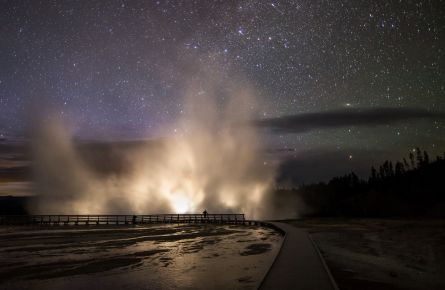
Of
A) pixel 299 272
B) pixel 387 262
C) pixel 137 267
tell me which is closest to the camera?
pixel 299 272

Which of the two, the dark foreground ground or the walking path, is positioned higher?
the walking path

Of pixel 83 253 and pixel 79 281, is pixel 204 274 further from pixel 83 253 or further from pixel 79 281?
pixel 83 253

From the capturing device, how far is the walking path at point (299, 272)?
1095cm

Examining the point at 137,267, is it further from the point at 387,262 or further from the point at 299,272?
the point at 387,262

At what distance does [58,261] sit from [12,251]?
22.1 ft

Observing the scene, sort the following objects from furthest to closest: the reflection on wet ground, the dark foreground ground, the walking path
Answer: the reflection on wet ground < the dark foreground ground < the walking path

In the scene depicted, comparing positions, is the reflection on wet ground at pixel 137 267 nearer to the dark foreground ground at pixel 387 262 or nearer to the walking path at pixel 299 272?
the walking path at pixel 299 272

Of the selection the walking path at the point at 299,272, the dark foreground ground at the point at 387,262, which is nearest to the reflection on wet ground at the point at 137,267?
the walking path at the point at 299,272

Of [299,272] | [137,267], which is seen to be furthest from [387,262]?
[137,267]

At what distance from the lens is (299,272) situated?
503 inches

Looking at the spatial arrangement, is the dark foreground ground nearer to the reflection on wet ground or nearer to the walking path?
the walking path

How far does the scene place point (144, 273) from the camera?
14961 millimetres

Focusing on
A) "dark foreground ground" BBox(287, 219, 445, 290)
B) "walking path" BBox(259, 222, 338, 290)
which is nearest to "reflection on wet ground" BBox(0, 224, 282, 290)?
"walking path" BBox(259, 222, 338, 290)

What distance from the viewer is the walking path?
11.0 meters
